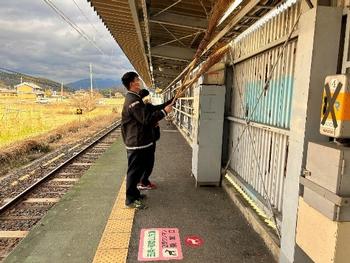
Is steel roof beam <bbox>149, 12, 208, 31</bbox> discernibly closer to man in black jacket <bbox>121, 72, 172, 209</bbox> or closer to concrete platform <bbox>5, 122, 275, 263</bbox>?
man in black jacket <bbox>121, 72, 172, 209</bbox>

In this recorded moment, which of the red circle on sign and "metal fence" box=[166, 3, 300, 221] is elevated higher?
"metal fence" box=[166, 3, 300, 221]

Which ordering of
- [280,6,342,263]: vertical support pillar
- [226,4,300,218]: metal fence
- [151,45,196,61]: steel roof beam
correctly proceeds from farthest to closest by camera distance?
[151,45,196,61]: steel roof beam < [226,4,300,218]: metal fence < [280,6,342,263]: vertical support pillar

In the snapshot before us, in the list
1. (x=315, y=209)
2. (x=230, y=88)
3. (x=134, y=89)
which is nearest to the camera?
(x=315, y=209)

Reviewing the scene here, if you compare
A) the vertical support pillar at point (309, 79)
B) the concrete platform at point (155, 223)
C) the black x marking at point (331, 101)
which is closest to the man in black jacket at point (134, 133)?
the concrete platform at point (155, 223)

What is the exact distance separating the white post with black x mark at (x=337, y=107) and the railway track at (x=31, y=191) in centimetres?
383

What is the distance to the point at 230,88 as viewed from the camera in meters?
6.28

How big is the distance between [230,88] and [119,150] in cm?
531

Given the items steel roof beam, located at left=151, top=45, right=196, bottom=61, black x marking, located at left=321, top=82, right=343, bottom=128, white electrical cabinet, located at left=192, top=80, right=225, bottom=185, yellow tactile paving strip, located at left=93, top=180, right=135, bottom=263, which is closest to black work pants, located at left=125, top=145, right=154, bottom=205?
yellow tactile paving strip, located at left=93, top=180, right=135, bottom=263

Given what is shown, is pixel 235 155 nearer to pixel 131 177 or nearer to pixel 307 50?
pixel 131 177

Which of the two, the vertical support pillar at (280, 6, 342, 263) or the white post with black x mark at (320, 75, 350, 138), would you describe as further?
the vertical support pillar at (280, 6, 342, 263)

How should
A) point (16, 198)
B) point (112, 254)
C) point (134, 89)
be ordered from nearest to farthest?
point (112, 254) < point (134, 89) < point (16, 198)

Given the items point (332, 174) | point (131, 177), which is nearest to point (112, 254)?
point (131, 177)

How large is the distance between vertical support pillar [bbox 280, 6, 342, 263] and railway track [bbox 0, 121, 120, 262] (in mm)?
3390

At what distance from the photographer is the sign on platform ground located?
3.55 meters
